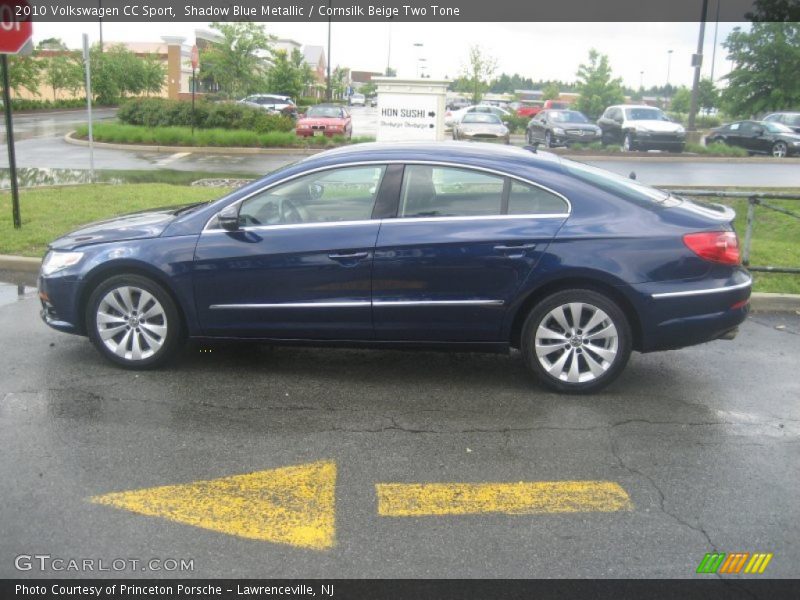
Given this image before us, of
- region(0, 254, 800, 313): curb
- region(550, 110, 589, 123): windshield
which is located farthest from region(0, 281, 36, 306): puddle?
region(550, 110, 589, 123): windshield

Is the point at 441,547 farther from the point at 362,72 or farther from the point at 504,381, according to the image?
the point at 362,72

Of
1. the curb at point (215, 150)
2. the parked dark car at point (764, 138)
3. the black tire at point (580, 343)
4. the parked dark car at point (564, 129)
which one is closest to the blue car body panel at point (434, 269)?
the black tire at point (580, 343)

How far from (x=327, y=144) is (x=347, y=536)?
78.0 ft

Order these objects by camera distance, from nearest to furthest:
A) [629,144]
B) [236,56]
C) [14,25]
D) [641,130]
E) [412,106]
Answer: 1. [14,25]
2. [412,106]
3. [641,130]
4. [629,144]
5. [236,56]

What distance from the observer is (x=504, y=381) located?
228 inches

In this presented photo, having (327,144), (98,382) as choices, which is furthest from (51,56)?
(98,382)

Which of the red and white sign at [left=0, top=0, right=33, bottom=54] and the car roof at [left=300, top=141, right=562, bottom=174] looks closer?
the car roof at [left=300, top=141, right=562, bottom=174]

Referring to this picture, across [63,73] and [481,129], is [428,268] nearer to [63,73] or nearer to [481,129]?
[481,129]

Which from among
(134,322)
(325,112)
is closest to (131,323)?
(134,322)

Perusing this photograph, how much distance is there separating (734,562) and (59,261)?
477 centimetres

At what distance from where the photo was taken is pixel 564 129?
2848 cm

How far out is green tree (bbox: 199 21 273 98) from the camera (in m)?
32.6

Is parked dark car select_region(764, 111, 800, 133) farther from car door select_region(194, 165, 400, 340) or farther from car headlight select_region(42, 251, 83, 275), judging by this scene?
car headlight select_region(42, 251, 83, 275)

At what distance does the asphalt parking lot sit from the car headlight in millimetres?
690
